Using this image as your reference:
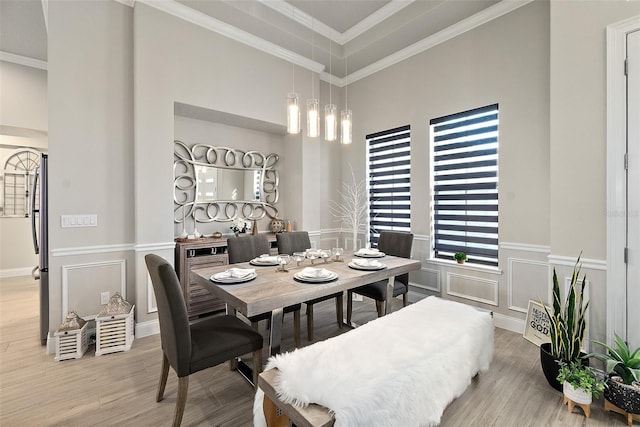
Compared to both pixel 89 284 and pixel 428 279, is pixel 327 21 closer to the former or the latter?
pixel 428 279

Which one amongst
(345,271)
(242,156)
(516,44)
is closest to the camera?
(345,271)

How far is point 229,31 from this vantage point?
11.7ft

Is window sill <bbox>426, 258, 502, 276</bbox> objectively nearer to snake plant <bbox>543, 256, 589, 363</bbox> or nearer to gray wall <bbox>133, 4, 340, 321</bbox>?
snake plant <bbox>543, 256, 589, 363</bbox>

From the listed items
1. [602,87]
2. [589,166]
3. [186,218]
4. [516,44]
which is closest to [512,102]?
[516,44]

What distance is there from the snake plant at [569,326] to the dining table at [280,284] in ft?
3.58

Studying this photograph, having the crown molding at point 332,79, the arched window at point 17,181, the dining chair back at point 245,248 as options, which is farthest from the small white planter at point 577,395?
the arched window at point 17,181

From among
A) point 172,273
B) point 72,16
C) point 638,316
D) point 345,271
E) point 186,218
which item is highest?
point 72,16

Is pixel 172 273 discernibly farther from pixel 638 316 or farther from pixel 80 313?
pixel 638 316

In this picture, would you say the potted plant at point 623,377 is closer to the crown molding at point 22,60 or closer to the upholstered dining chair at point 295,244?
the upholstered dining chair at point 295,244

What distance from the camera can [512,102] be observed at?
304 centimetres

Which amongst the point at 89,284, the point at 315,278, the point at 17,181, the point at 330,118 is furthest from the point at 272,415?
the point at 17,181

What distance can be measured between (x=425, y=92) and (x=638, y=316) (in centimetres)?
305

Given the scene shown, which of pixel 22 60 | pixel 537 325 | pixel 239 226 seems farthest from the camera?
pixel 22 60

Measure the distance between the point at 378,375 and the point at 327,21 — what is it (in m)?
4.01
